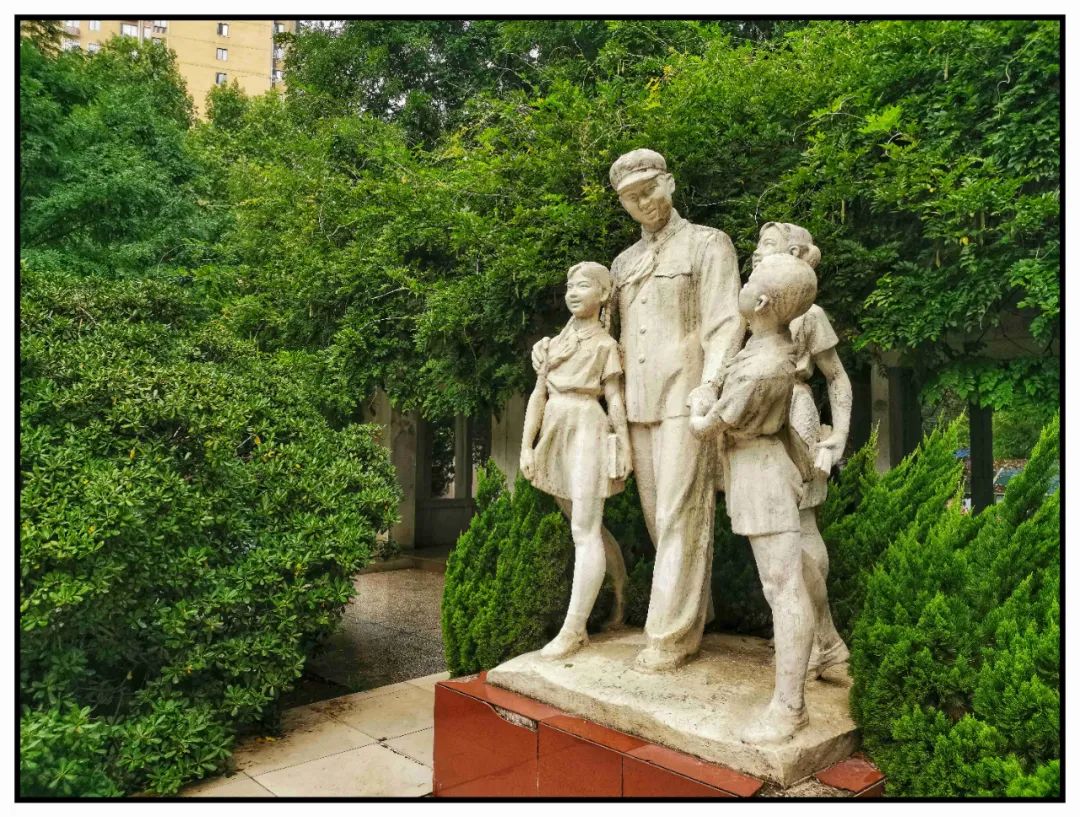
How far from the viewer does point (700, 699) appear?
3.09 meters

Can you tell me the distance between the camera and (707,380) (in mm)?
3271

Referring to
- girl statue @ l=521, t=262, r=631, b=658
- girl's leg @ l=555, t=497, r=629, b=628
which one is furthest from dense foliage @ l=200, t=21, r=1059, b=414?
girl's leg @ l=555, t=497, r=629, b=628

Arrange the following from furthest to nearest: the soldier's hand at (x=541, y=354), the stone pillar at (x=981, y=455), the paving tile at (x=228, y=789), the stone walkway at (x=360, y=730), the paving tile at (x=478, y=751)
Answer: the stone pillar at (x=981, y=455), the soldier's hand at (x=541, y=354), the stone walkway at (x=360, y=730), the paving tile at (x=228, y=789), the paving tile at (x=478, y=751)

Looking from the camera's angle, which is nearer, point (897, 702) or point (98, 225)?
point (897, 702)

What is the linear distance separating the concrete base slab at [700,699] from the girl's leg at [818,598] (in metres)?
0.09

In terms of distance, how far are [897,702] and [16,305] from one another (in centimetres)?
385

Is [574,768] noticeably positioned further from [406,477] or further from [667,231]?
[406,477]

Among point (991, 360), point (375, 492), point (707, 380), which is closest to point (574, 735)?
point (707, 380)

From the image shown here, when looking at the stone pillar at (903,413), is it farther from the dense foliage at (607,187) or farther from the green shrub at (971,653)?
the green shrub at (971,653)

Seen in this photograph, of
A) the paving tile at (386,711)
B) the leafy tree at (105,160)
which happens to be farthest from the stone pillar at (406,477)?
the paving tile at (386,711)

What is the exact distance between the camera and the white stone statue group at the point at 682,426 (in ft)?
9.12

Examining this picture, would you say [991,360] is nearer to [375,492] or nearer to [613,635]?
[613,635]

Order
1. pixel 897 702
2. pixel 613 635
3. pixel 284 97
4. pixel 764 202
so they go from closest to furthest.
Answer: pixel 897 702 → pixel 613 635 → pixel 764 202 → pixel 284 97

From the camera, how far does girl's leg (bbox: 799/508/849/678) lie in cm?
332
